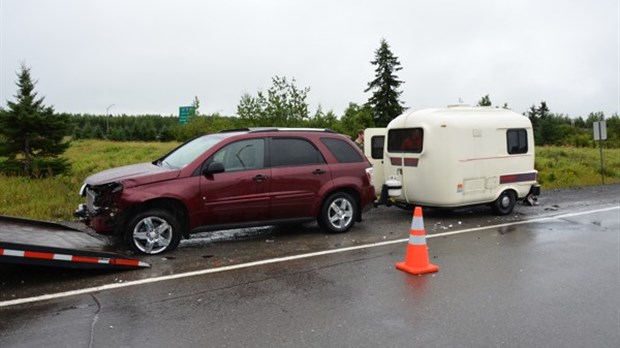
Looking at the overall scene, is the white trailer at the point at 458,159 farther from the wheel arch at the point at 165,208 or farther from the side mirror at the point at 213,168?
the wheel arch at the point at 165,208

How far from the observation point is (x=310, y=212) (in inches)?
325

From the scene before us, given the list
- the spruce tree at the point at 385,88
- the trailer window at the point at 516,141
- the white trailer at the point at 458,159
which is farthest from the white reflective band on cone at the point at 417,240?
the spruce tree at the point at 385,88

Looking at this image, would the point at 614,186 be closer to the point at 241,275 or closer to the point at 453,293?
the point at 453,293

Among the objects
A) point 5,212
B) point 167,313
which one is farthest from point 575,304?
point 5,212

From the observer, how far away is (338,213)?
8562 mm

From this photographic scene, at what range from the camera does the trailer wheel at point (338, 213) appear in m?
8.42

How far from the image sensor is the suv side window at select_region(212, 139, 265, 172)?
7576 millimetres

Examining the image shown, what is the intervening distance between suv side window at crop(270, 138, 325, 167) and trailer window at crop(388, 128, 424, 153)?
270cm

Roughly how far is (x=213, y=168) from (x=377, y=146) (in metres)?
5.82

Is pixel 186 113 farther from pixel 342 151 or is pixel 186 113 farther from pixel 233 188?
pixel 233 188

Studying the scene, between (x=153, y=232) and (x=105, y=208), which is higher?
(x=105, y=208)

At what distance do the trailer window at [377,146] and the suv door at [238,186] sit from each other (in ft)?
15.6

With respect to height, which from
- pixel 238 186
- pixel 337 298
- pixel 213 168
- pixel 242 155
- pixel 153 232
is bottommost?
pixel 337 298

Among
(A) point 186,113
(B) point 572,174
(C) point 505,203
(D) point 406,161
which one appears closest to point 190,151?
(D) point 406,161
